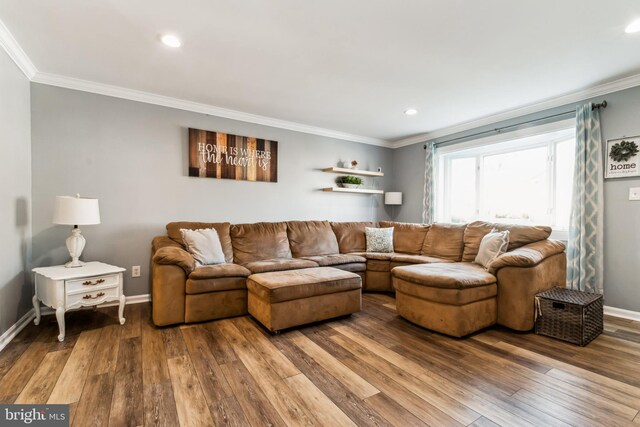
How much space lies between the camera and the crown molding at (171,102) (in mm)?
3018

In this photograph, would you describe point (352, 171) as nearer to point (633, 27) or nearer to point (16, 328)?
point (633, 27)

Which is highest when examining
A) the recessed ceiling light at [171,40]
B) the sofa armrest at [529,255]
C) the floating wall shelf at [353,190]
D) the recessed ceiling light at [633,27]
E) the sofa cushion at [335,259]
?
the recessed ceiling light at [171,40]

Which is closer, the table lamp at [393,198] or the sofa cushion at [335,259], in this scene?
the sofa cushion at [335,259]

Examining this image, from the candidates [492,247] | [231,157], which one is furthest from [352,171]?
[492,247]

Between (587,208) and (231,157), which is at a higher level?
(231,157)

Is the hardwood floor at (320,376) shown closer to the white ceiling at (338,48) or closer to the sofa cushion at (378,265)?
the sofa cushion at (378,265)

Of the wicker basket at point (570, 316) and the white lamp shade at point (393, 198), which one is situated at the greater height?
the white lamp shade at point (393, 198)

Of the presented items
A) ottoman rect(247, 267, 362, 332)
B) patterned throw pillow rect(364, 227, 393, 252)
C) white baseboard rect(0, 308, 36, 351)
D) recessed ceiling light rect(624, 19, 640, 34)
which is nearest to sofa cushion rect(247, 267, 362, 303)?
ottoman rect(247, 267, 362, 332)

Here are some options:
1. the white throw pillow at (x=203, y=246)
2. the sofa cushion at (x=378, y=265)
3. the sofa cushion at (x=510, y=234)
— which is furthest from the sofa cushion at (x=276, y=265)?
the sofa cushion at (x=510, y=234)

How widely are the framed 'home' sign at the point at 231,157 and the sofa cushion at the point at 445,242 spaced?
2.37 metres

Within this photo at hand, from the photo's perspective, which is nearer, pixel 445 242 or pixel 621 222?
pixel 621 222

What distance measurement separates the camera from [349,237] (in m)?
4.62

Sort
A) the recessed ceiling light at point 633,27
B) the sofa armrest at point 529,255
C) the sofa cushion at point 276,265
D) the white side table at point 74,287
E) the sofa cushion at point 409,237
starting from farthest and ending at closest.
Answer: the sofa cushion at point 409,237
the sofa cushion at point 276,265
the sofa armrest at point 529,255
the white side table at point 74,287
the recessed ceiling light at point 633,27

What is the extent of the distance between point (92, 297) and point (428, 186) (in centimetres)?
461
